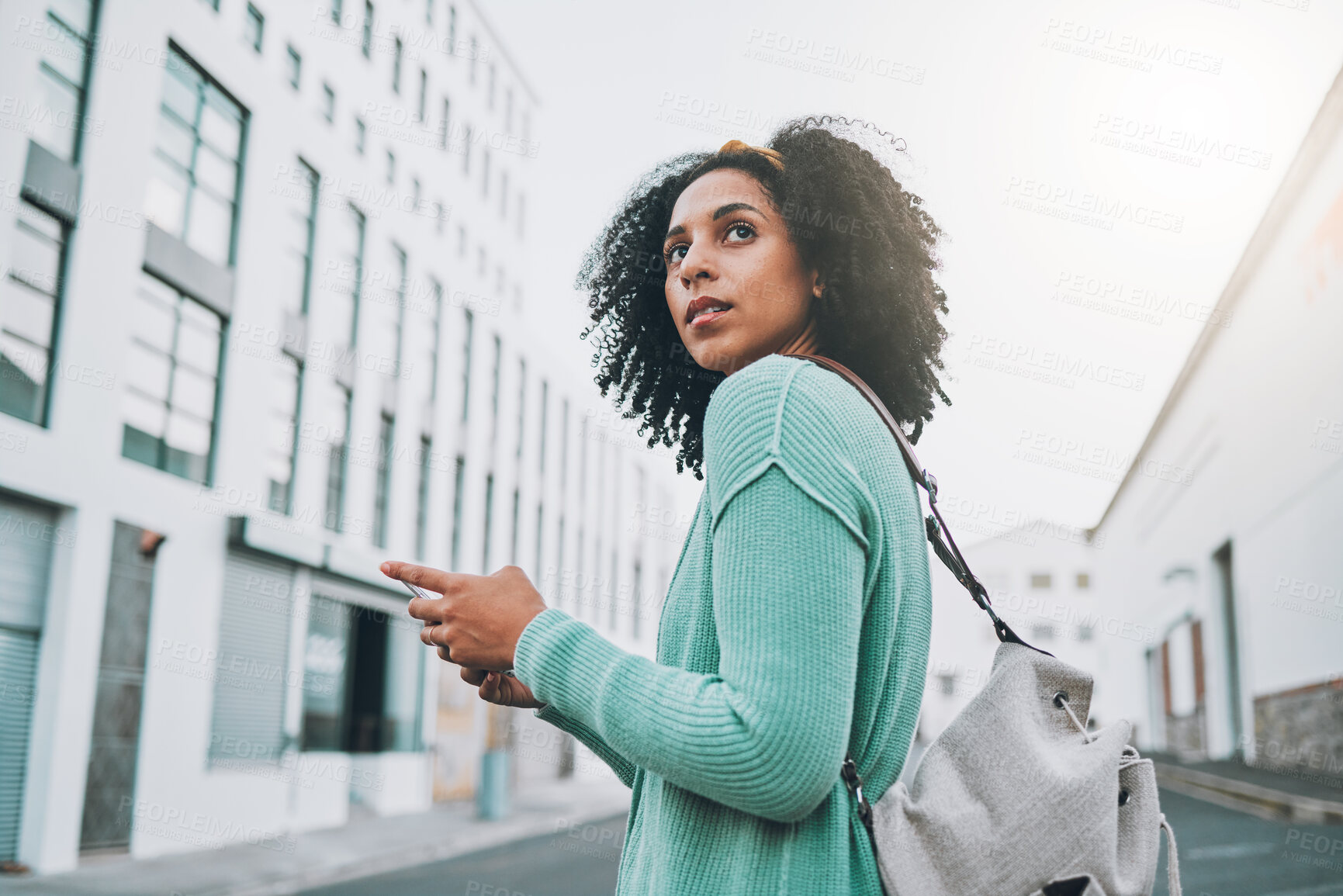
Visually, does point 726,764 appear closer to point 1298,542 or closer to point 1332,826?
point 1332,826

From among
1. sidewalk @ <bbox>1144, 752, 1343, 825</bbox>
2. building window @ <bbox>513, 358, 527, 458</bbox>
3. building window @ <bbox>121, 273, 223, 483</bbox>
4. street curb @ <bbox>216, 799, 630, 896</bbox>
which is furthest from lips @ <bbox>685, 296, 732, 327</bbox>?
building window @ <bbox>513, 358, 527, 458</bbox>

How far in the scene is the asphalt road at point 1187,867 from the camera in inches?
329

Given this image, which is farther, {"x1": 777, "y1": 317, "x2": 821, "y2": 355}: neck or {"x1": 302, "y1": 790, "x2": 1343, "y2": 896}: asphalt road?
{"x1": 302, "y1": 790, "x2": 1343, "y2": 896}: asphalt road

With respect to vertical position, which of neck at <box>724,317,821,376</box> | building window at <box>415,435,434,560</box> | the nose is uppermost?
building window at <box>415,435,434,560</box>

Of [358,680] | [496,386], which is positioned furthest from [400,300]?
[358,680]

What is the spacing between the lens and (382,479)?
71.7ft

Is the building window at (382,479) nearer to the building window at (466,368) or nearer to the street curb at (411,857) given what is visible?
the building window at (466,368)

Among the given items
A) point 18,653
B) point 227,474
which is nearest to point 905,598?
point 18,653

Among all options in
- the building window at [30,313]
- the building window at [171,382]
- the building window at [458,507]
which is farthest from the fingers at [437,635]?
the building window at [458,507]

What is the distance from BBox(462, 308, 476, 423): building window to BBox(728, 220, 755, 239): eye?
25198 millimetres

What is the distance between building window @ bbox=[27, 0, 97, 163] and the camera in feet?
39.9

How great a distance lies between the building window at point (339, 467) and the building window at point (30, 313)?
7.34m

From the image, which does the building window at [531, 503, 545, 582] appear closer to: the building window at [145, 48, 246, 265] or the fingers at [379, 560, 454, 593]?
the building window at [145, 48, 246, 265]

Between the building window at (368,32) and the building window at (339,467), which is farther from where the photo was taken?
the building window at (368,32)
